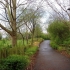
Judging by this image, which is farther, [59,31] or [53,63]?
[59,31]

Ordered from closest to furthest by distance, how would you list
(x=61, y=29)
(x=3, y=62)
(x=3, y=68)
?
(x=3, y=68) < (x=3, y=62) < (x=61, y=29)

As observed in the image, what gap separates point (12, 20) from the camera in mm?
13016

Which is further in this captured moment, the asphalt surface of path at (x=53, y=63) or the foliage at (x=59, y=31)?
the foliage at (x=59, y=31)

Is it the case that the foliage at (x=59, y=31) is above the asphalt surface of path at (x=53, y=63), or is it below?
above

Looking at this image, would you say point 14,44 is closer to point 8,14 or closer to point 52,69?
point 8,14

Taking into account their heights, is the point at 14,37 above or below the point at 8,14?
below

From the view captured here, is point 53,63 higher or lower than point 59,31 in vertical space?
lower

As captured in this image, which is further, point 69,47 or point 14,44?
point 69,47

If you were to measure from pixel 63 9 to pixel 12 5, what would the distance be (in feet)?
17.9

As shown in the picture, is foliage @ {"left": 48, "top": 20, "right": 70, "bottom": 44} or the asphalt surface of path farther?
foliage @ {"left": 48, "top": 20, "right": 70, "bottom": 44}

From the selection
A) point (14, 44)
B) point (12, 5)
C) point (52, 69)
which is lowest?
point (52, 69)

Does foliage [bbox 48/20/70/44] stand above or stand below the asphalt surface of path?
above

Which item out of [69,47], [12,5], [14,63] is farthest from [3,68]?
[69,47]

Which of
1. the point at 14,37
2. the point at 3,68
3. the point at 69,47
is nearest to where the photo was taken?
the point at 3,68
